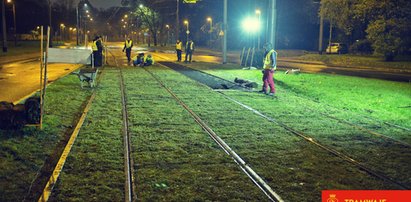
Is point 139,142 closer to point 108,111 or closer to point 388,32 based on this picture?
point 108,111

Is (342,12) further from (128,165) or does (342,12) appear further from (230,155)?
(128,165)

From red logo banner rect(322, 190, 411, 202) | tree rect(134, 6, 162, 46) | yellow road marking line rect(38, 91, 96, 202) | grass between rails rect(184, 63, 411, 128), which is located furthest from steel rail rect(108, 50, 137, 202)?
tree rect(134, 6, 162, 46)

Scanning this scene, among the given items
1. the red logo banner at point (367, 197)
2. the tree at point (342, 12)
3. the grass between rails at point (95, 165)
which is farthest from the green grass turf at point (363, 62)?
the red logo banner at point (367, 197)

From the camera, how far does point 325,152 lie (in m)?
7.03

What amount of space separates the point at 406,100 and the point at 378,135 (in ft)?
19.8

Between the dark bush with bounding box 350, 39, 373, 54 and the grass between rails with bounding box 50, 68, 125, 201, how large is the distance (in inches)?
1778

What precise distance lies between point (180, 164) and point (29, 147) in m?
2.81

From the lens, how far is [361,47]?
5122 centimetres

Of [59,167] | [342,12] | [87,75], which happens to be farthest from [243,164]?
[342,12]

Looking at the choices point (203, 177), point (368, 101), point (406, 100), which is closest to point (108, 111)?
point (203, 177)

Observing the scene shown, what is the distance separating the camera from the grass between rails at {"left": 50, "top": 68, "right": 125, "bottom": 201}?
5035 mm

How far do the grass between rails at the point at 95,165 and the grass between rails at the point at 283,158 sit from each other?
2037 mm

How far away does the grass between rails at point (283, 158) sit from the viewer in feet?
17.8

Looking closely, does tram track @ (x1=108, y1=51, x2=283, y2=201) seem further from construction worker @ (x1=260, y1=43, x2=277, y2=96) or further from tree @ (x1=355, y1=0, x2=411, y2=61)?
tree @ (x1=355, y1=0, x2=411, y2=61)
